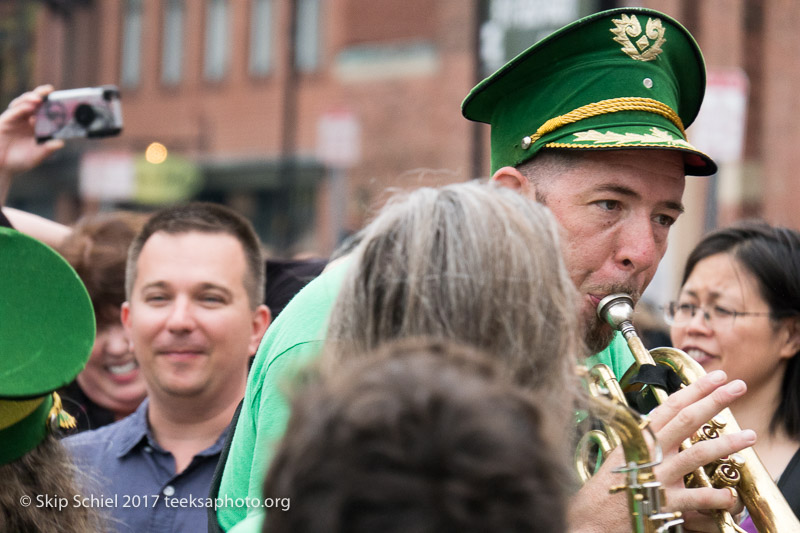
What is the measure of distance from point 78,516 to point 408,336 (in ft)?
3.40

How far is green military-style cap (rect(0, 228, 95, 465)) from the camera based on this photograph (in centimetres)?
175

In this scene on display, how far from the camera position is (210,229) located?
351 cm

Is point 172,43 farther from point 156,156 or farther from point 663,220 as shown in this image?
point 663,220

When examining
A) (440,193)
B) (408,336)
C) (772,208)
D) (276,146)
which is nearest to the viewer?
(408,336)

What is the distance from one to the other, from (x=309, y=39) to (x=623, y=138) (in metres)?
24.0

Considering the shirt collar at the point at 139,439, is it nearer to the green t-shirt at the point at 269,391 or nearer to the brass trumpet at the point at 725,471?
the green t-shirt at the point at 269,391

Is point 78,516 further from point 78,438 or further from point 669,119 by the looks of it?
point 669,119

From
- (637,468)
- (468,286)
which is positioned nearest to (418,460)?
(468,286)

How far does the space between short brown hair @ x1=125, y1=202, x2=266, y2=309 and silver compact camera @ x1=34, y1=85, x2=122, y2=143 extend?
387mm

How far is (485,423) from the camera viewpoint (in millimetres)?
1152

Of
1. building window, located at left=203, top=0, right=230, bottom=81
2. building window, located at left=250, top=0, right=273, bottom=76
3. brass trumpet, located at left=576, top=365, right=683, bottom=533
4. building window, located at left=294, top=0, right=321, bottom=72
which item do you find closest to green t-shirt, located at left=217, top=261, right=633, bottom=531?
brass trumpet, located at left=576, top=365, right=683, bottom=533

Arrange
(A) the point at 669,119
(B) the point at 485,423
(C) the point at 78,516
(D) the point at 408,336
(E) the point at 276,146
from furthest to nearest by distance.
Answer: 1. (E) the point at 276,146
2. (A) the point at 669,119
3. (C) the point at 78,516
4. (D) the point at 408,336
5. (B) the point at 485,423

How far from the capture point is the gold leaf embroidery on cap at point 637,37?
7.90 feet

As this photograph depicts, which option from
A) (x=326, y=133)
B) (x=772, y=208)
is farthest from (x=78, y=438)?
(x=772, y=208)
